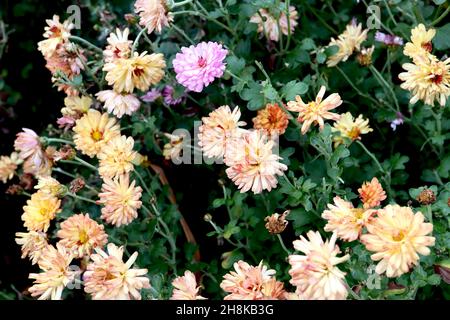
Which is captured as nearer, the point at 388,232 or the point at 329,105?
the point at 388,232

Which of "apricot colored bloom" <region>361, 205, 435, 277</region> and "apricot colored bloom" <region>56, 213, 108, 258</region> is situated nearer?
"apricot colored bloom" <region>361, 205, 435, 277</region>

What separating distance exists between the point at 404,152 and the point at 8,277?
132 centimetres

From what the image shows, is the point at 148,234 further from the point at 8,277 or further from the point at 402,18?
the point at 402,18

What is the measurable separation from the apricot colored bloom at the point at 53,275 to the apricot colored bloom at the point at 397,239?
0.61m

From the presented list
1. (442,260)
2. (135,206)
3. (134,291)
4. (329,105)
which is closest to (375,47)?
(329,105)

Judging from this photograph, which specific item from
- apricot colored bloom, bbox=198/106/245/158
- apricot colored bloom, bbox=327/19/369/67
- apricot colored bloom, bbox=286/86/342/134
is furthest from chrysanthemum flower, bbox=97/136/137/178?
apricot colored bloom, bbox=327/19/369/67

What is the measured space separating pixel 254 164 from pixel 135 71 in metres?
0.42

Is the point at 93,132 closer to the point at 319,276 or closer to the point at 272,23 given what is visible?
the point at 272,23

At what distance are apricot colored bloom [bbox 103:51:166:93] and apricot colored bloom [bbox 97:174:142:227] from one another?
257mm

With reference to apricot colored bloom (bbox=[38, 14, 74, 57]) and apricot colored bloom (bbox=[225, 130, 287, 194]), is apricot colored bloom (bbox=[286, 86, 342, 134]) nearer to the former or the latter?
apricot colored bloom (bbox=[225, 130, 287, 194])

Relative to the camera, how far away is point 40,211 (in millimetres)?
1551

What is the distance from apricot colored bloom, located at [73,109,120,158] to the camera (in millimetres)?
1594

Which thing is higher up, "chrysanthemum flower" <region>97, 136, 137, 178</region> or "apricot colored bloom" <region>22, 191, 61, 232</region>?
"chrysanthemum flower" <region>97, 136, 137, 178</region>
